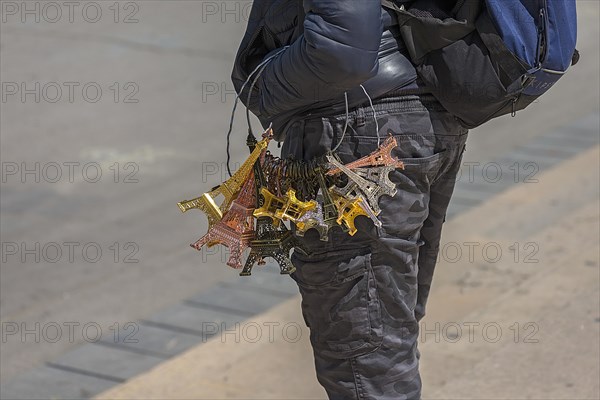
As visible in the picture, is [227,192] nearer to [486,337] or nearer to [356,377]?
[356,377]

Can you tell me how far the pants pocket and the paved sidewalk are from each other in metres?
1.26

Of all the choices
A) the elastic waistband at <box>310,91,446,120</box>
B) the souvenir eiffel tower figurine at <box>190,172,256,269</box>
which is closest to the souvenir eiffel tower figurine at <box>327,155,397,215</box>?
the elastic waistband at <box>310,91,446,120</box>

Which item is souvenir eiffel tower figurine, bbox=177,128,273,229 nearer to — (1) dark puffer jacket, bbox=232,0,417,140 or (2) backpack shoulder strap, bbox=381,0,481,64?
(1) dark puffer jacket, bbox=232,0,417,140

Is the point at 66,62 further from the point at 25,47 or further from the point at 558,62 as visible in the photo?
the point at 558,62

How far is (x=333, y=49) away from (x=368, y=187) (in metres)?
0.37

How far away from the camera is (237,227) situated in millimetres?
2742

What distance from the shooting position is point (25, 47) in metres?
8.30

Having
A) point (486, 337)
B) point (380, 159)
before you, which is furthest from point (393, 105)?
point (486, 337)

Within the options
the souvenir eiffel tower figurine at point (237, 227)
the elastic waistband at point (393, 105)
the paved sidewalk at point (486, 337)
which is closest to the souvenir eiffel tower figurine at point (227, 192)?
the souvenir eiffel tower figurine at point (237, 227)

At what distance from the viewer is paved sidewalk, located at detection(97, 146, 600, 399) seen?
4.11 meters

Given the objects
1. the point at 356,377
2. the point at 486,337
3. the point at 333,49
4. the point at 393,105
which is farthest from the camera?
the point at 486,337

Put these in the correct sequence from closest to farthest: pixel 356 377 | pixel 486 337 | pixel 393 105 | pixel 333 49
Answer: pixel 333 49 < pixel 393 105 < pixel 356 377 < pixel 486 337

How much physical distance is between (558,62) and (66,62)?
5.86 meters

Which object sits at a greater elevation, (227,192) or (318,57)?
(318,57)
